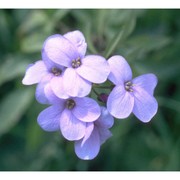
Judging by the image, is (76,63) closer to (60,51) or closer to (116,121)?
(60,51)

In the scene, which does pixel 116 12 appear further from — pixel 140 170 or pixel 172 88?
pixel 140 170

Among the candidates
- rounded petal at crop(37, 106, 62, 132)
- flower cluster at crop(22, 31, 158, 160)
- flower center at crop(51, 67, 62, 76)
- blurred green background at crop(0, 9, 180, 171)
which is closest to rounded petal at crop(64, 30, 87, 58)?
flower cluster at crop(22, 31, 158, 160)

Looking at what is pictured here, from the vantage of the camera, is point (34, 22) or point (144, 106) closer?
point (144, 106)

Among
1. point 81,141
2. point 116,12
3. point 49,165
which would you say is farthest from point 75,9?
point 81,141

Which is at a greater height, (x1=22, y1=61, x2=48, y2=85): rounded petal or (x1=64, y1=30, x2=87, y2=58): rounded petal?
(x1=64, y1=30, x2=87, y2=58): rounded petal

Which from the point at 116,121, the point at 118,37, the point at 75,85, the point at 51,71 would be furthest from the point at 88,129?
the point at 116,121

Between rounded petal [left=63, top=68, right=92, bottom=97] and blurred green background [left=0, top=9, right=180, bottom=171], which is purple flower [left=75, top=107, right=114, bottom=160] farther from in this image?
blurred green background [left=0, top=9, right=180, bottom=171]

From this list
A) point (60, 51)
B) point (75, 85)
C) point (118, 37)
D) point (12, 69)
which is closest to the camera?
point (75, 85)
